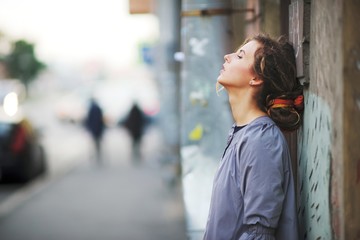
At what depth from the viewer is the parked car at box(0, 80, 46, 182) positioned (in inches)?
509

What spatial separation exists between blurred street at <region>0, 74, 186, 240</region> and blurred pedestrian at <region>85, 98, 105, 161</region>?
34.9 inches

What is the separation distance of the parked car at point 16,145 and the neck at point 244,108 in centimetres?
1043

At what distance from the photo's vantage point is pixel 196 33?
251 inches

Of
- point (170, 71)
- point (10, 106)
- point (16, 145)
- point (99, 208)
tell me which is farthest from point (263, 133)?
point (170, 71)

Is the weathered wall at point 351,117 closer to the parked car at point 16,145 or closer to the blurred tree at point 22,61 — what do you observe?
the parked car at point 16,145

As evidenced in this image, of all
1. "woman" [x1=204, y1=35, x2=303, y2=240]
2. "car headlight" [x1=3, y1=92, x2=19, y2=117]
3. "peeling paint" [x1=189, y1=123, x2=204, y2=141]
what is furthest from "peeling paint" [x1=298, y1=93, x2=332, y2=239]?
"car headlight" [x1=3, y1=92, x2=19, y2=117]

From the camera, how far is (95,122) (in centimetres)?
1839

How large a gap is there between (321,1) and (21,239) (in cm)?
646

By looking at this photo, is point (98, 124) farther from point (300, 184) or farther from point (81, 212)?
point (300, 184)

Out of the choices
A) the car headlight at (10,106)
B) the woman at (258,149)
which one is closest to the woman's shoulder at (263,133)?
the woman at (258,149)

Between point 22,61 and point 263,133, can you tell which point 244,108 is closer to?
point 263,133

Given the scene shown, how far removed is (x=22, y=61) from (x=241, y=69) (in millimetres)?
67820

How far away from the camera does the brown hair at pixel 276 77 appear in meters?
2.89

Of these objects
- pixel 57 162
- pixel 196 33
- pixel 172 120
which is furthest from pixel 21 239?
pixel 57 162
